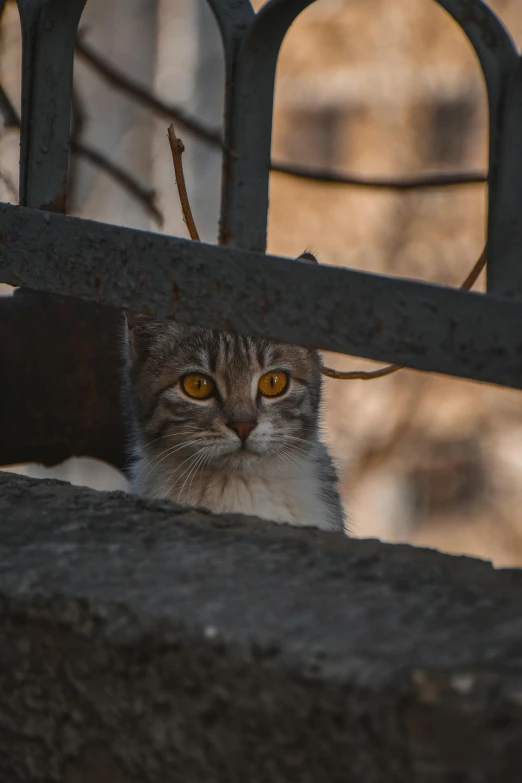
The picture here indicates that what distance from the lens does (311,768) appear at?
1118 millimetres

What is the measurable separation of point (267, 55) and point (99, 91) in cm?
614

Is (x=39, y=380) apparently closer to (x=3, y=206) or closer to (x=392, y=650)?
(x=3, y=206)

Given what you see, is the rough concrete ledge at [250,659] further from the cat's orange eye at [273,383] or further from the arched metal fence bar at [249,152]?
the cat's orange eye at [273,383]

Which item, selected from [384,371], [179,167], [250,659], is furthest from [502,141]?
[384,371]

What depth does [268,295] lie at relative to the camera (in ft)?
4.66

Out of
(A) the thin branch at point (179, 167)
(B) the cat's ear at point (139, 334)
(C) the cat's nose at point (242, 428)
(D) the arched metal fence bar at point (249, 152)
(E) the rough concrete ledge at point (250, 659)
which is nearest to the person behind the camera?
(E) the rough concrete ledge at point (250, 659)

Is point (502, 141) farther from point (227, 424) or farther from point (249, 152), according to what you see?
point (227, 424)

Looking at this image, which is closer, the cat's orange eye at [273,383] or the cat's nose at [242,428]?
the cat's nose at [242,428]

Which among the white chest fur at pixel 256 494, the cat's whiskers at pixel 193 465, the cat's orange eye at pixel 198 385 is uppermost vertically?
the cat's orange eye at pixel 198 385

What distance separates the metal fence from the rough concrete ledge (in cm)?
26

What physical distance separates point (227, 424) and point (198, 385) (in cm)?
24

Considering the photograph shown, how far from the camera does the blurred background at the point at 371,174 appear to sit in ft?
23.6

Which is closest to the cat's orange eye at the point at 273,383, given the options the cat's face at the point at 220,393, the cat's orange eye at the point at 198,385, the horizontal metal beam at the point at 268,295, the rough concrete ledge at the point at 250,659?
the cat's face at the point at 220,393

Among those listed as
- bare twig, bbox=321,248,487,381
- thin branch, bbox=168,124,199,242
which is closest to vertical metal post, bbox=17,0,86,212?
thin branch, bbox=168,124,199,242
